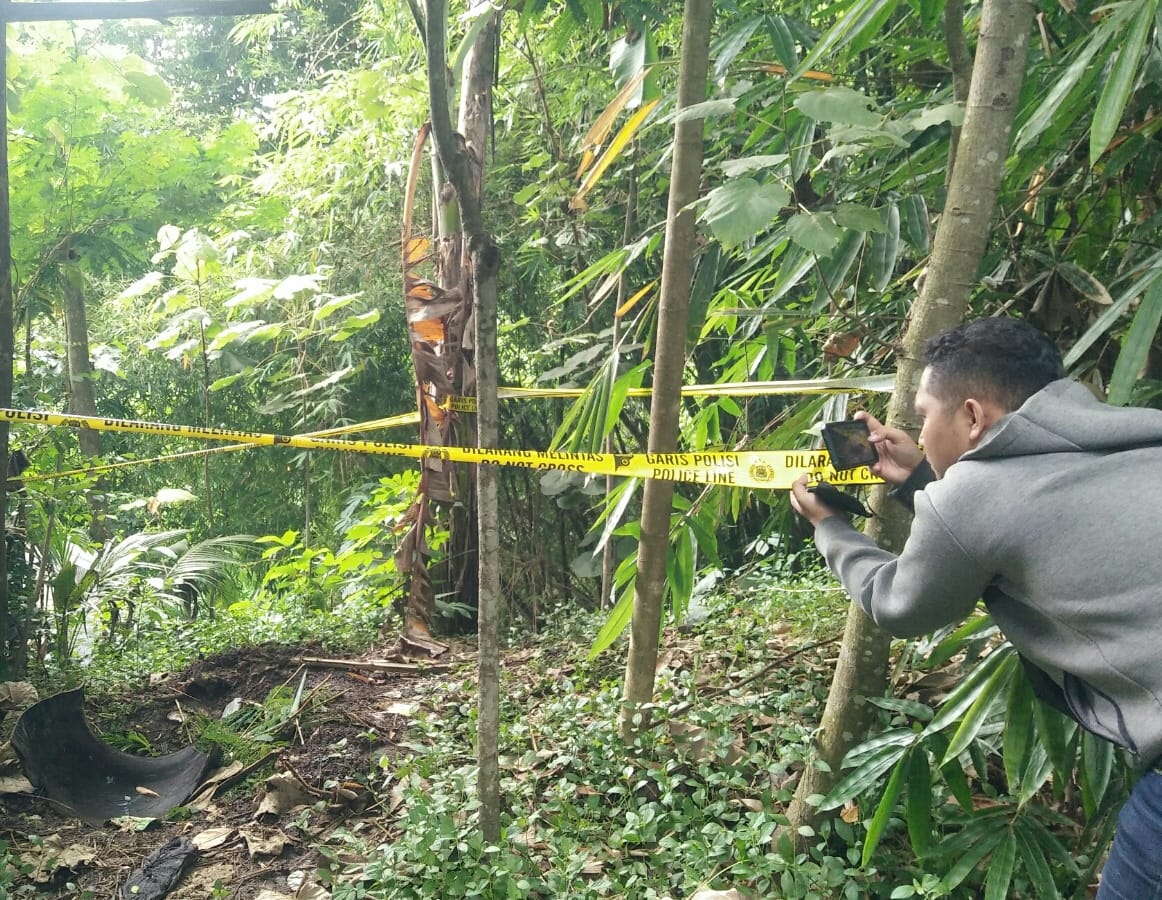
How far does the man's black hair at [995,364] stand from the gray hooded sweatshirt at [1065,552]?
50 mm

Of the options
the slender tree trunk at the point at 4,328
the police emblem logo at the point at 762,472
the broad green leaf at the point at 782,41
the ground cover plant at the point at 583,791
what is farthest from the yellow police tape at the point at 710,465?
the slender tree trunk at the point at 4,328

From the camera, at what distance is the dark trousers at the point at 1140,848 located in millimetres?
1238

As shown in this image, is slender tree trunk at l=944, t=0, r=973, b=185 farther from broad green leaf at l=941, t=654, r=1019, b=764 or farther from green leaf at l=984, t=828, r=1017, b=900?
green leaf at l=984, t=828, r=1017, b=900

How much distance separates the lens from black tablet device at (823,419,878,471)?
170 centimetres

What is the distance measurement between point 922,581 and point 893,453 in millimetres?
416

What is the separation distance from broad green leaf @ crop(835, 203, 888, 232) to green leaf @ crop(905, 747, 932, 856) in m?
1.00

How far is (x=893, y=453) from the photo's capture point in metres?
1.71

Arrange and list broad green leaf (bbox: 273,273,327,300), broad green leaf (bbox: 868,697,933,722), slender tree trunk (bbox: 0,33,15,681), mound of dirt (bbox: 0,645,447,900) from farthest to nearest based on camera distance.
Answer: broad green leaf (bbox: 273,273,327,300)
slender tree trunk (bbox: 0,33,15,681)
mound of dirt (bbox: 0,645,447,900)
broad green leaf (bbox: 868,697,933,722)

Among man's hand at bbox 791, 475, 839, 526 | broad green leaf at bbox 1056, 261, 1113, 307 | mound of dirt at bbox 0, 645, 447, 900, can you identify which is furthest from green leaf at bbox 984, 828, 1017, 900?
mound of dirt at bbox 0, 645, 447, 900

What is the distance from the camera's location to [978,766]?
1.93m

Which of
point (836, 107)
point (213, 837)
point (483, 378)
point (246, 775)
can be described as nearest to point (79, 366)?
point (246, 775)

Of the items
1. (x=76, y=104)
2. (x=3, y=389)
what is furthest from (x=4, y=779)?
(x=76, y=104)

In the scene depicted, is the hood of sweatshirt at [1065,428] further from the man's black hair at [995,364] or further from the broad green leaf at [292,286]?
the broad green leaf at [292,286]

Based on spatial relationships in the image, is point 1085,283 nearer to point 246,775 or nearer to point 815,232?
point 815,232
